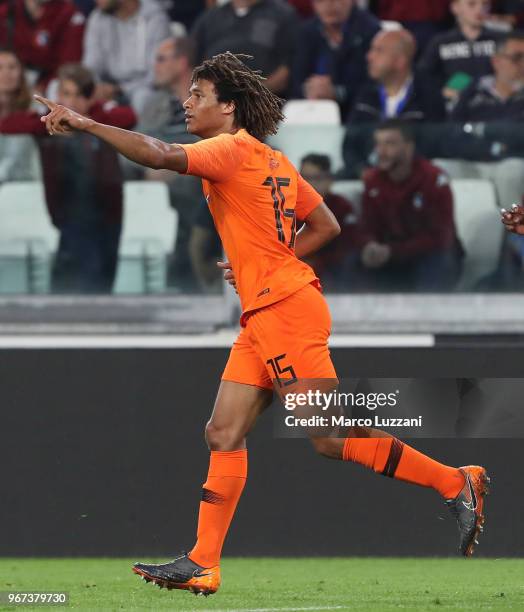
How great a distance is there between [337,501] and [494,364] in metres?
1.17

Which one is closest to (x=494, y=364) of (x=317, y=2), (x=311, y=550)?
(x=311, y=550)

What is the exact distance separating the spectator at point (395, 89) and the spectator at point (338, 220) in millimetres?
1151

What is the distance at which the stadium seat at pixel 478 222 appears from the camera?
25.1ft

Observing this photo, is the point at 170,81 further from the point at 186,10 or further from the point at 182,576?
the point at 182,576

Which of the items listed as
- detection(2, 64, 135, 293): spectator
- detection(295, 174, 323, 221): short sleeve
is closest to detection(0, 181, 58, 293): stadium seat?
detection(2, 64, 135, 293): spectator

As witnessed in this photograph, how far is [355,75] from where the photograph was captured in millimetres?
9742

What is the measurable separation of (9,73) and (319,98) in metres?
2.19

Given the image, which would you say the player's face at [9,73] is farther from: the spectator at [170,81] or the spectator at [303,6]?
the spectator at [303,6]

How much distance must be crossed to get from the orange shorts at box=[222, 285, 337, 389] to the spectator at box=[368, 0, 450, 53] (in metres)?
5.48

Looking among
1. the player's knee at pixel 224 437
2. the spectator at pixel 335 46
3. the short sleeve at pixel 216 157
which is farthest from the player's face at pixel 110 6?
the player's knee at pixel 224 437

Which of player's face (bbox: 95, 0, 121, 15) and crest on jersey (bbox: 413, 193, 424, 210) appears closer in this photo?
crest on jersey (bbox: 413, 193, 424, 210)

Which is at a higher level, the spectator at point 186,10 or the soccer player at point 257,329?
the spectator at point 186,10

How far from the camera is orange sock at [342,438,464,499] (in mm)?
5551

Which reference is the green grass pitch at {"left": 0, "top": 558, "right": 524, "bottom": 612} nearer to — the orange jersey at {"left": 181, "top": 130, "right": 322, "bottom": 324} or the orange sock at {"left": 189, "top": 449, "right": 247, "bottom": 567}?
the orange sock at {"left": 189, "top": 449, "right": 247, "bottom": 567}
